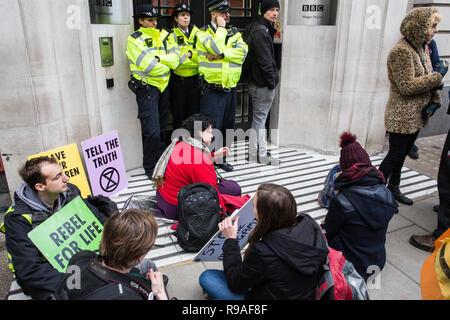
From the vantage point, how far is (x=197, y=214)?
340cm

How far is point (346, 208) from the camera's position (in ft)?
9.39

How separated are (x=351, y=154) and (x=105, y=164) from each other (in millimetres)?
2722

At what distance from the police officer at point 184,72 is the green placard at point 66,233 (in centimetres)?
256

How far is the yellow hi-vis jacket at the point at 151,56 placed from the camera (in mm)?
4477

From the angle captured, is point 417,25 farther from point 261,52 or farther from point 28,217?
point 28,217

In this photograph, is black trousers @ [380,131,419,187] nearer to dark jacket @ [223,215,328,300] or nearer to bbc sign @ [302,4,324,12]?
bbc sign @ [302,4,324,12]

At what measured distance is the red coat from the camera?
3617 mm

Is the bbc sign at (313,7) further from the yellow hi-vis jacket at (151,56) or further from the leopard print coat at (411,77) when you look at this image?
the yellow hi-vis jacket at (151,56)

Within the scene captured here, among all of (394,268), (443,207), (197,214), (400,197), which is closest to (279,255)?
(197,214)

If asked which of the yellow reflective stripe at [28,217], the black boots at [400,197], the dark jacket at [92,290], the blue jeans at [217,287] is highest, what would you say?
the dark jacket at [92,290]

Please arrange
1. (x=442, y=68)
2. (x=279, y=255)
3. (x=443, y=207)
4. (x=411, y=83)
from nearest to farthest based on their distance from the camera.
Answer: (x=279, y=255)
(x=443, y=207)
(x=411, y=83)
(x=442, y=68)

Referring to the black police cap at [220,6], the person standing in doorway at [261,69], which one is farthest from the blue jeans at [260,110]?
the black police cap at [220,6]

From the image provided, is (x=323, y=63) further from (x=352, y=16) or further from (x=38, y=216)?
(x=38, y=216)
